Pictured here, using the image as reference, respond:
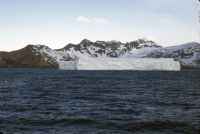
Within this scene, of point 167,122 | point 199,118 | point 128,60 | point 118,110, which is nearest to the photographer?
point 167,122

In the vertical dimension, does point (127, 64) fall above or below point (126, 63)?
below

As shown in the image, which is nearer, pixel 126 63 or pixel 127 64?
pixel 126 63

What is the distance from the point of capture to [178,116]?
23438mm

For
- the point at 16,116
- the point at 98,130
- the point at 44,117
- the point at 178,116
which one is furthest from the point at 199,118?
the point at 16,116

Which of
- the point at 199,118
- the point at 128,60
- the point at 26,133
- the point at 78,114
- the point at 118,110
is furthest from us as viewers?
the point at 128,60

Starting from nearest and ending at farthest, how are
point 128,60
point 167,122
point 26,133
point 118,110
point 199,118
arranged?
point 26,133, point 167,122, point 199,118, point 118,110, point 128,60

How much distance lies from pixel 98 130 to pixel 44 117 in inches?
186

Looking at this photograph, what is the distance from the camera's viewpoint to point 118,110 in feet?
85.8

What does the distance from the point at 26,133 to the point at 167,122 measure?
7.22m

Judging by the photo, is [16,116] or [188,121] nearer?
[188,121]

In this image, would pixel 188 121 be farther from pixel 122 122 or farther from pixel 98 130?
pixel 98 130

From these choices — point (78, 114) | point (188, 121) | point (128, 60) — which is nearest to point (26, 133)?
point (78, 114)

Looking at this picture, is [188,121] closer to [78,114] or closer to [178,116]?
[178,116]

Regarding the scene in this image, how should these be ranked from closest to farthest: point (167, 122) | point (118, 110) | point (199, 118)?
1. point (167, 122)
2. point (199, 118)
3. point (118, 110)
